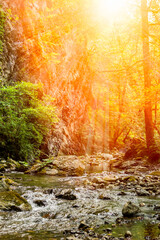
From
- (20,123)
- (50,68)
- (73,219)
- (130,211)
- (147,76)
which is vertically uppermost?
(50,68)

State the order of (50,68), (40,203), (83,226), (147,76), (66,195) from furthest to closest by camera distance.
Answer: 1. (50,68)
2. (147,76)
3. (66,195)
4. (40,203)
5. (83,226)

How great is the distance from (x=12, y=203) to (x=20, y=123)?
19.6ft

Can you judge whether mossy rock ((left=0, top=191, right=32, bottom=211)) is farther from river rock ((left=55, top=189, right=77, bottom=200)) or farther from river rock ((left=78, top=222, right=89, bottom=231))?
river rock ((left=78, top=222, right=89, bottom=231))

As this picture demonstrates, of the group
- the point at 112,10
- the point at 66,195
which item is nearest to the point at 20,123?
the point at 66,195

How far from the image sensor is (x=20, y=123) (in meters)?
9.40

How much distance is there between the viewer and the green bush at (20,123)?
28.2 ft

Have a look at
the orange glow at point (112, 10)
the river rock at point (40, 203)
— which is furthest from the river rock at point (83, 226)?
the orange glow at point (112, 10)

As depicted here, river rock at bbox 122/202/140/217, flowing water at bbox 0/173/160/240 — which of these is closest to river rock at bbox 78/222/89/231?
flowing water at bbox 0/173/160/240

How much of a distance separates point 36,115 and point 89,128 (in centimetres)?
1423

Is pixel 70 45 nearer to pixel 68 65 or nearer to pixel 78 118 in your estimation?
pixel 68 65

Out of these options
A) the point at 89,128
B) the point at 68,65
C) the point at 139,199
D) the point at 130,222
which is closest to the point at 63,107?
the point at 68,65

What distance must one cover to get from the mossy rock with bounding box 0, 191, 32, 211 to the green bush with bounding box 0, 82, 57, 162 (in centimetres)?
459

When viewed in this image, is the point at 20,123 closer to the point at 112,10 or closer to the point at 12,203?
the point at 12,203

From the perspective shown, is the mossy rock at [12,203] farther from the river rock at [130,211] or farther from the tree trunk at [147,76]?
the tree trunk at [147,76]
